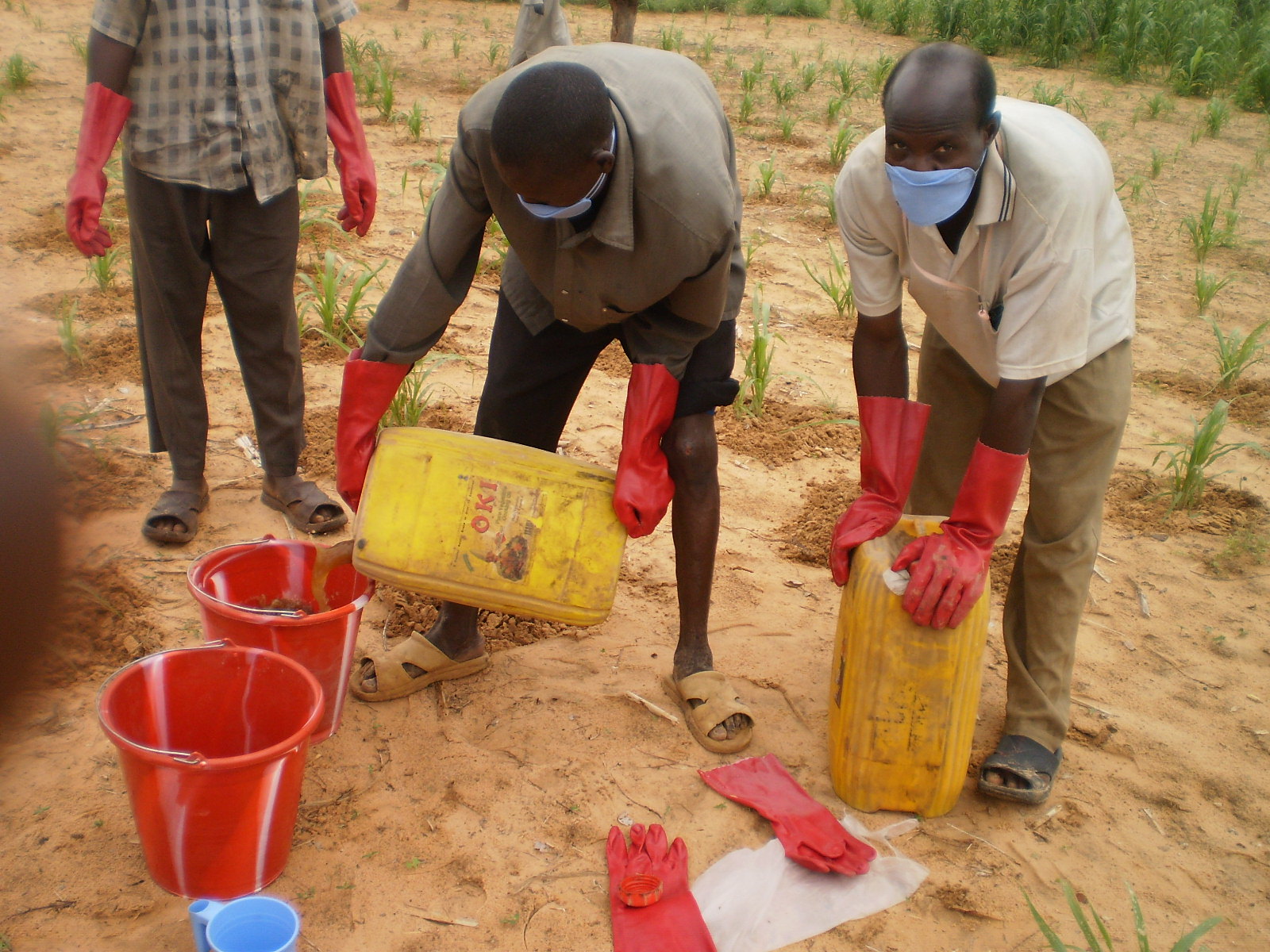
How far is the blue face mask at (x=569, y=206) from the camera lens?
1.80m

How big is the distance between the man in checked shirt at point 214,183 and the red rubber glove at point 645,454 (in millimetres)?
1194

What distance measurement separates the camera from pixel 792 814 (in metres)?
2.20

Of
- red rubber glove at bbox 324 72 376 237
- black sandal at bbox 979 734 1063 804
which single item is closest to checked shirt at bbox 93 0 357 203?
red rubber glove at bbox 324 72 376 237

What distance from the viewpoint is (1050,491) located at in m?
2.23

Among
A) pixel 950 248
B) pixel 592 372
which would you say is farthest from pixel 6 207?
pixel 950 248

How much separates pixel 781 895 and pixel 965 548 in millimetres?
782

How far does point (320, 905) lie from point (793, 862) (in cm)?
94

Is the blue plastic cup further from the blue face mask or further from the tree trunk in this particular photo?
the tree trunk

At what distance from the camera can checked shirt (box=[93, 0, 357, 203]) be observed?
254 cm

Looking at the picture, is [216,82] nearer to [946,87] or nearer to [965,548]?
[946,87]

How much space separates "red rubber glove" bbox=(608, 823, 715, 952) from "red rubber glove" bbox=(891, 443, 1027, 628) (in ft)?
2.29

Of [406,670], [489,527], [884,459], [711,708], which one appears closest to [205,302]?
[406,670]

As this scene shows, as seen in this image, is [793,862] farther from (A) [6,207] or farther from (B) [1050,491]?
(A) [6,207]

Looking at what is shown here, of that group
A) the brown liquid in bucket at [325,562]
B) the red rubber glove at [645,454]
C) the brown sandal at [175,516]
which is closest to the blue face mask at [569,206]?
the red rubber glove at [645,454]
